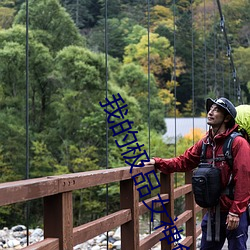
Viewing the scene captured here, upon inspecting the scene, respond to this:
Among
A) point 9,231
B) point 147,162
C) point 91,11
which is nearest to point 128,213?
point 147,162

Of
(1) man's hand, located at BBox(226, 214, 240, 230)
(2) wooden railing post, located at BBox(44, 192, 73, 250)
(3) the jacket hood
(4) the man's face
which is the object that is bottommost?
(1) man's hand, located at BBox(226, 214, 240, 230)

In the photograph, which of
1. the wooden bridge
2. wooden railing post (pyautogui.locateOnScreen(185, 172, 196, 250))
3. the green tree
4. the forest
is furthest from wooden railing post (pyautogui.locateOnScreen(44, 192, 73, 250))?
the green tree

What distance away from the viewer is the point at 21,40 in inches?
571

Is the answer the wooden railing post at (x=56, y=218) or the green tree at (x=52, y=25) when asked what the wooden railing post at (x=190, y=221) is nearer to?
the wooden railing post at (x=56, y=218)

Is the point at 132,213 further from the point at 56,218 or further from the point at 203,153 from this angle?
the point at 56,218

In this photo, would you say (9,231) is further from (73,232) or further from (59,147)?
(73,232)

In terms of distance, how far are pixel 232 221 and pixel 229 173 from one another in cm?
15

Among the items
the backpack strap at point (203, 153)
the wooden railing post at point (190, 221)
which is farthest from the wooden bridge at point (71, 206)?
the wooden railing post at point (190, 221)

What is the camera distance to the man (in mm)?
1906

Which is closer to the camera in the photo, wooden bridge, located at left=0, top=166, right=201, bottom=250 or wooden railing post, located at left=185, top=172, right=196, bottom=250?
wooden bridge, located at left=0, top=166, right=201, bottom=250

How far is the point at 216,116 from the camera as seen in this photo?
201cm

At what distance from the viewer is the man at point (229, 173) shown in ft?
6.25

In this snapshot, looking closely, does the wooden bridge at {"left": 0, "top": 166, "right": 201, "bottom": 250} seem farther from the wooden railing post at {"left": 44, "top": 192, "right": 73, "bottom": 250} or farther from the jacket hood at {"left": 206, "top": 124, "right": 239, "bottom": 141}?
the jacket hood at {"left": 206, "top": 124, "right": 239, "bottom": 141}

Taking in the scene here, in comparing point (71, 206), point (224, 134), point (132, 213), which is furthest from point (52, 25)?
point (71, 206)
